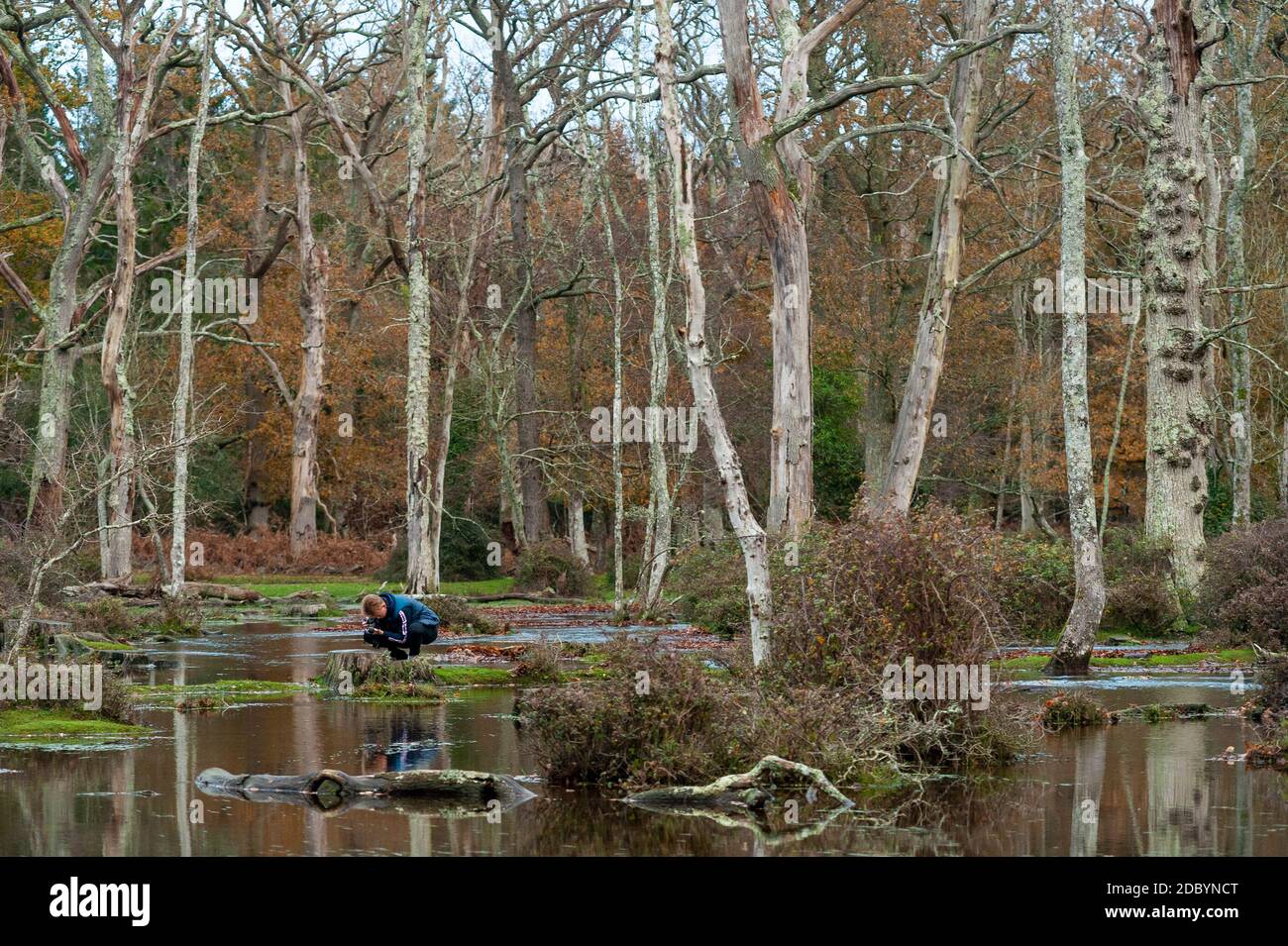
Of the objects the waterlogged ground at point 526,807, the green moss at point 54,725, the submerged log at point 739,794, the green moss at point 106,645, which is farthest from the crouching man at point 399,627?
the submerged log at point 739,794

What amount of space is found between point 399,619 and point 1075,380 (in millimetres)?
9286

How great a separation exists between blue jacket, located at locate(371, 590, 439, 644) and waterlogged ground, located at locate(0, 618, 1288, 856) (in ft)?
8.26

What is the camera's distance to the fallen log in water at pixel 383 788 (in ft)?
41.1

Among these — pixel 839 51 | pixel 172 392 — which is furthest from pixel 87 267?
pixel 839 51

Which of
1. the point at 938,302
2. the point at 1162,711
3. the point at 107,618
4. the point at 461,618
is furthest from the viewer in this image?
the point at 938,302

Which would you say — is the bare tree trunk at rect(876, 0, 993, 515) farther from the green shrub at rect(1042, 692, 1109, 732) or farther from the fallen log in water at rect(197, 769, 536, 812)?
the fallen log in water at rect(197, 769, 536, 812)

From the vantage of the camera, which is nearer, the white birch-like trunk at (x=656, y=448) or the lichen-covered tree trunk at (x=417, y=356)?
the white birch-like trunk at (x=656, y=448)

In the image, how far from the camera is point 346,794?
1266cm

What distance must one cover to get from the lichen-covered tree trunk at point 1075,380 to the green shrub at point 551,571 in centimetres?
2119

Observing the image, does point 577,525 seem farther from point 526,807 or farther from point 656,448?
point 526,807

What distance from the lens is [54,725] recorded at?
16469mm

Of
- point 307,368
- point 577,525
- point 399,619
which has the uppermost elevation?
point 307,368

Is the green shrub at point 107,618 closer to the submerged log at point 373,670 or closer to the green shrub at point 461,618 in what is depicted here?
the green shrub at point 461,618

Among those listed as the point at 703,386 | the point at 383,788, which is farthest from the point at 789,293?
the point at 383,788
